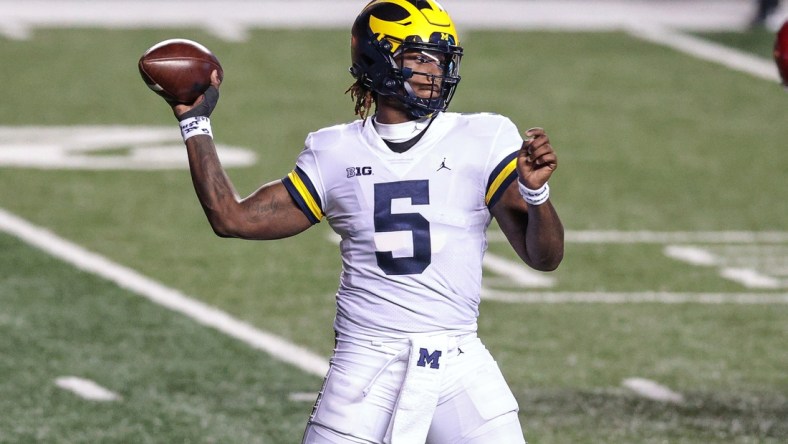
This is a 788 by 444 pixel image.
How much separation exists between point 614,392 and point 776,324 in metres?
1.73

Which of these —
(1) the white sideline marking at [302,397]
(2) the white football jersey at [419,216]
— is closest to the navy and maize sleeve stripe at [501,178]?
(2) the white football jersey at [419,216]

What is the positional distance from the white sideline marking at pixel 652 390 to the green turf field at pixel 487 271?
0.17 ft

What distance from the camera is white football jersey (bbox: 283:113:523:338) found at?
4.91m

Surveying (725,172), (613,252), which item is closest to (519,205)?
(613,252)

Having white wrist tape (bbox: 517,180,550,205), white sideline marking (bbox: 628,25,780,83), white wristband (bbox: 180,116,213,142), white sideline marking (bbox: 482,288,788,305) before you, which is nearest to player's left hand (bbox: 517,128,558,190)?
white wrist tape (bbox: 517,180,550,205)

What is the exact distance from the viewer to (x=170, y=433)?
709 cm

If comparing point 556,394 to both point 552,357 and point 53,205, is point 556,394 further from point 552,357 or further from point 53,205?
point 53,205

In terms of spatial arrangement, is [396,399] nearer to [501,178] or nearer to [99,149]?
[501,178]

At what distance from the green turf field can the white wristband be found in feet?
7.29

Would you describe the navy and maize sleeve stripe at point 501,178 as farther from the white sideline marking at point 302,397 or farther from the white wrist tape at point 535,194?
the white sideline marking at point 302,397

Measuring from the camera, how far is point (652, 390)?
25.9 ft

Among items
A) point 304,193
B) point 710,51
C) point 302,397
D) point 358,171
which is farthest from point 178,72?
point 710,51

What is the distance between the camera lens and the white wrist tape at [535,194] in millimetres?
4695

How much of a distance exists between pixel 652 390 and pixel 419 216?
329 centimetres
